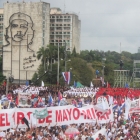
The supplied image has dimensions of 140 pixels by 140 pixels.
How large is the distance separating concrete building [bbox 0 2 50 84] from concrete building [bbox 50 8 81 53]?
14931 millimetres

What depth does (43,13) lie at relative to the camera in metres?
102

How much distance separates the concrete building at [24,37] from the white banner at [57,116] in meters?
83.2

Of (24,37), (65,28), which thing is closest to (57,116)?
(24,37)

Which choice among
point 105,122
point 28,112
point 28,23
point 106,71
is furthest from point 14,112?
point 28,23

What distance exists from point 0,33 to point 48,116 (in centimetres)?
11529

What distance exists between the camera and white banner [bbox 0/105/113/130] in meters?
13.6

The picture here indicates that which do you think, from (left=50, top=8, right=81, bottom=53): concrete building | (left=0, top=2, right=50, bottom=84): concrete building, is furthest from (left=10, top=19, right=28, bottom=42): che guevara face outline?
(left=50, top=8, right=81, bottom=53): concrete building

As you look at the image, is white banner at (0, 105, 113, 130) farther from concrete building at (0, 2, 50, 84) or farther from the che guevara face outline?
the che guevara face outline

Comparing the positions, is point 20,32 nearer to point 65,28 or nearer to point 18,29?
point 18,29

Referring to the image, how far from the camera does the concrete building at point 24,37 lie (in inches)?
3922

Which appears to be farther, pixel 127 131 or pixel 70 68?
pixel 70 68

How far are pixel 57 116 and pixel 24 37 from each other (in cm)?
8616

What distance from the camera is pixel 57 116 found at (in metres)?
14.8

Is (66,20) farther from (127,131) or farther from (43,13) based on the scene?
(127,131)
